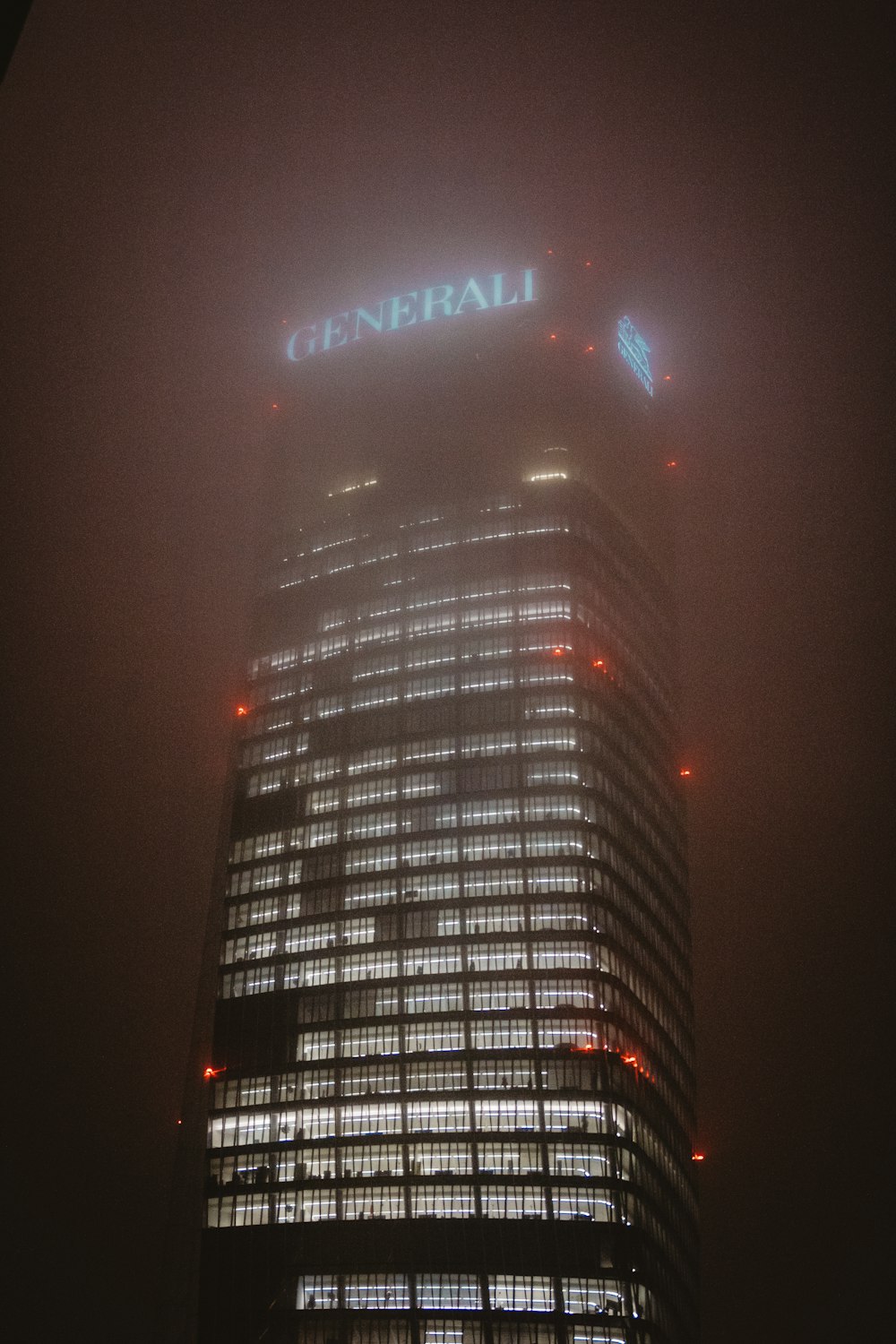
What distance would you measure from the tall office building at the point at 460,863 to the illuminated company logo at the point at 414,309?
48 centimetres

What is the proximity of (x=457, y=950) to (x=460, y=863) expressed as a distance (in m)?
10.6

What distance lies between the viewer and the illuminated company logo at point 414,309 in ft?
591

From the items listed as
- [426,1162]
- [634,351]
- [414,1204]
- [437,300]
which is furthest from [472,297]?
[414,1204]

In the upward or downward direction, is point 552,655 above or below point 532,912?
above

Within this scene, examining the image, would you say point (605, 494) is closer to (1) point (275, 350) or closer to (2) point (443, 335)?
(2) point (443, 335)

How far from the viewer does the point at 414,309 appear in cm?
18538

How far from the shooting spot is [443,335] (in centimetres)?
18925

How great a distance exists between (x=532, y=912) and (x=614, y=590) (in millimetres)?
45676

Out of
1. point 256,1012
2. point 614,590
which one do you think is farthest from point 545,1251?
point 614,590

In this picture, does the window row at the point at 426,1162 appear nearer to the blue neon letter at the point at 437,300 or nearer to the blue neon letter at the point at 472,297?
the blue neon letter at the point at 437,300

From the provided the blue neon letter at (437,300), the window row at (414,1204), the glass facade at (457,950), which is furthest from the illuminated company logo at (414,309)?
the window row at (414,1204)

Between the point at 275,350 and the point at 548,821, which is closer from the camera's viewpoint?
the point at 548,821

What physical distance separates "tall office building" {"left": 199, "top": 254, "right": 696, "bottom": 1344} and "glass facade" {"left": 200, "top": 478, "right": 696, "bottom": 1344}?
1.30 ft

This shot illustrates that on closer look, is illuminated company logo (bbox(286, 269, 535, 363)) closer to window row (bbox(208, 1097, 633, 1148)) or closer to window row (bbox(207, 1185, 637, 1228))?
window row (bbox(208, 1097, 633, 1148))
